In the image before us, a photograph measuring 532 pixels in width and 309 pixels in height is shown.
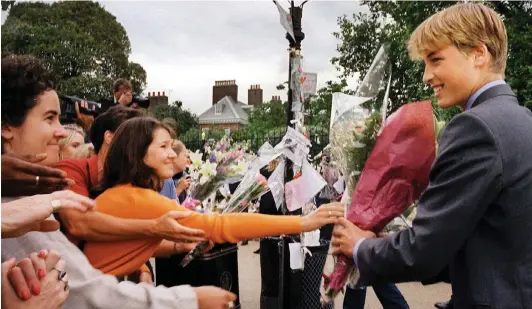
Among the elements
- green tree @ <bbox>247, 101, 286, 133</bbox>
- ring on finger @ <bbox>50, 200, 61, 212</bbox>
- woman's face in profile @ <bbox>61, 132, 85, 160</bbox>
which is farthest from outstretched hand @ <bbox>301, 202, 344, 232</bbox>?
green tree @ <bbox>247, 101, 286, 133</bbox>

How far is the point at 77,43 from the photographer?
30.1 metres

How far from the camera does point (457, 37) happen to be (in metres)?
1.87

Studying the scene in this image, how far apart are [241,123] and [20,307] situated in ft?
199

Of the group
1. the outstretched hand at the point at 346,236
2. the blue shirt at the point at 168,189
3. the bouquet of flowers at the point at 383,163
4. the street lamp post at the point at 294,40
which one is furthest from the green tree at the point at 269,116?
the outstretched hand at the point at 346,236

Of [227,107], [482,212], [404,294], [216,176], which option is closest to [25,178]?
[482,212]

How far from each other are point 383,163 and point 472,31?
1.92 ft

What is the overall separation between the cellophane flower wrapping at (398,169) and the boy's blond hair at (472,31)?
30 cm

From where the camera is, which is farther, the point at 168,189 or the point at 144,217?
the point at 168,189

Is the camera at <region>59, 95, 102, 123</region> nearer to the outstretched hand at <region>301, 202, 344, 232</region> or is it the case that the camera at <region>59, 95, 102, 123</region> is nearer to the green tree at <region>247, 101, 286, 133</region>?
the outstretched hand at <region>301, 202, 344, 232</region>

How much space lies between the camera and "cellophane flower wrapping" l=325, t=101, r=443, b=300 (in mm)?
2049

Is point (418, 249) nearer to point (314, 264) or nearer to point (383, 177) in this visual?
point (383, 177)

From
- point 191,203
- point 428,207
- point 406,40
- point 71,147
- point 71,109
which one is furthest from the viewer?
point 406,40

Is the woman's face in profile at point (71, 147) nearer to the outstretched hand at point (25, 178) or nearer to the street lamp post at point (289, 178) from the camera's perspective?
the street lamp post at point (289, 178)

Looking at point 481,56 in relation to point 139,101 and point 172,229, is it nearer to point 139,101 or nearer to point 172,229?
point 172,229
